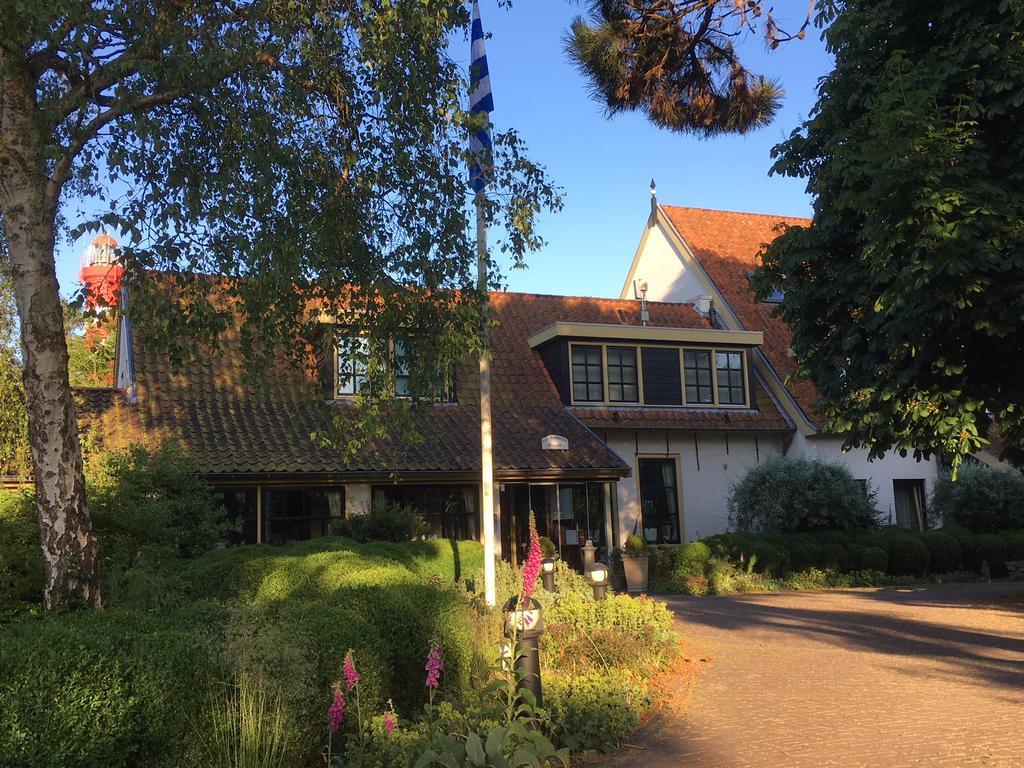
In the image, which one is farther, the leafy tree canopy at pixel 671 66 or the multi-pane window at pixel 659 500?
the multi-pane window at pixel 659 500

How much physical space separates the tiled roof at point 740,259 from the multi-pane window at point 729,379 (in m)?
1.07

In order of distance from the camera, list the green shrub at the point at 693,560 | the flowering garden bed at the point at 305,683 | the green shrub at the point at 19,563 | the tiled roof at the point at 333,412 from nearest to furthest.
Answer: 1. the flowering garden bed at the point at 305,683
2. the green shrub at the point at 19,563
3. the tiled roof at the point at 333,412
4. the green shrub at the point at 693,560

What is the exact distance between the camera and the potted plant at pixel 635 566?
17047mm

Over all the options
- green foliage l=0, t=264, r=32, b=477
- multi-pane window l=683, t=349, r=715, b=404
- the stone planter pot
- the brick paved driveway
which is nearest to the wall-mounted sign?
the stone planter pot

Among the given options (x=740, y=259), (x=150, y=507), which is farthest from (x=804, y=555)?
(x=150, y=507)

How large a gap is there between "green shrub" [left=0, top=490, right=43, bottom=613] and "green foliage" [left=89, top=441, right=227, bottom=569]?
2.68 feet

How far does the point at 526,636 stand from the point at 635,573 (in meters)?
11.9

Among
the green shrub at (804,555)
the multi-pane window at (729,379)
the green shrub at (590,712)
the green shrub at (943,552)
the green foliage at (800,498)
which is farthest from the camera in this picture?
the multi-pane window at (729,379)

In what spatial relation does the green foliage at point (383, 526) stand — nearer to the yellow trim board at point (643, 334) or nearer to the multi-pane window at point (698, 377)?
the yellow trim board at point (643, 334)

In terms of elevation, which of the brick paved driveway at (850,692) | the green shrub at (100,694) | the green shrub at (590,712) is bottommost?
the brick paved driveway at (850,692)

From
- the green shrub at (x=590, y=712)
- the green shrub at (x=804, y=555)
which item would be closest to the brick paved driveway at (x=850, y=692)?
the green shrub at (x=590, y=712)

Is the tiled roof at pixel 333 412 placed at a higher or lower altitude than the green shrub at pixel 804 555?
higher

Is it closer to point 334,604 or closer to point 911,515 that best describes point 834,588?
point 911,515

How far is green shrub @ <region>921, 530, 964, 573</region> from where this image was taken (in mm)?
18969
